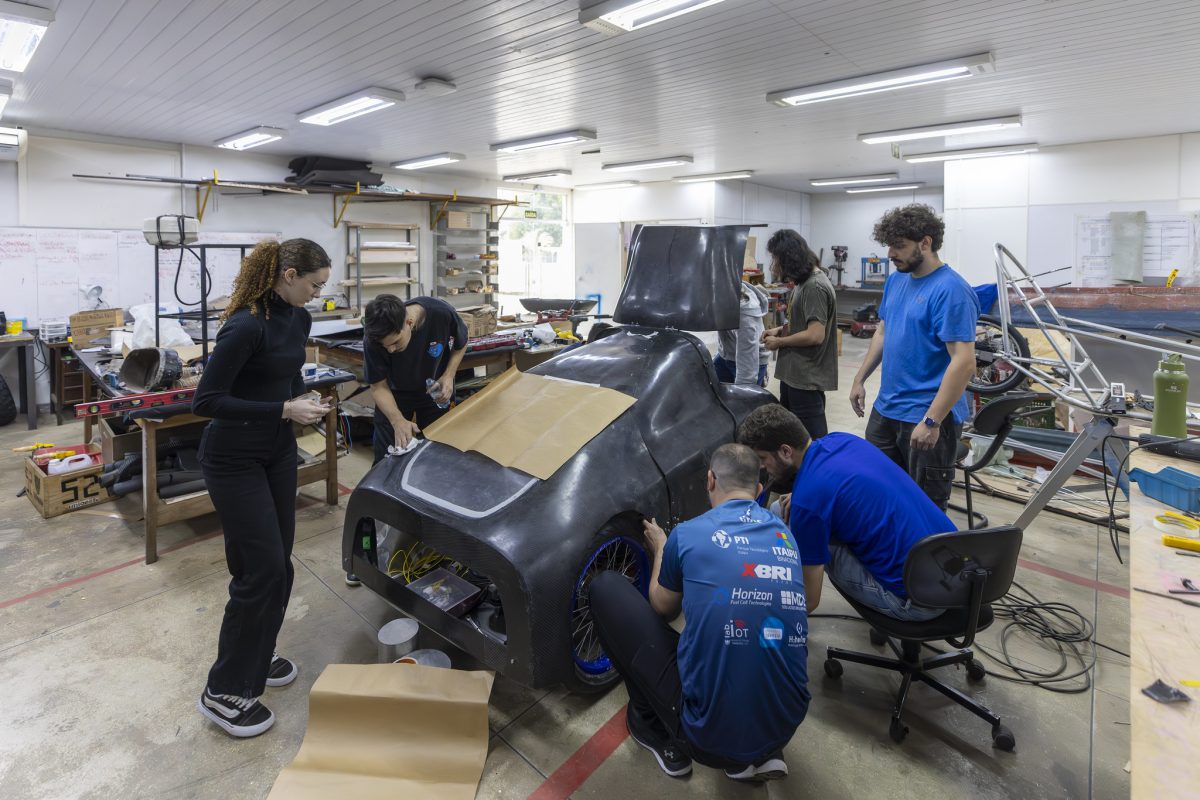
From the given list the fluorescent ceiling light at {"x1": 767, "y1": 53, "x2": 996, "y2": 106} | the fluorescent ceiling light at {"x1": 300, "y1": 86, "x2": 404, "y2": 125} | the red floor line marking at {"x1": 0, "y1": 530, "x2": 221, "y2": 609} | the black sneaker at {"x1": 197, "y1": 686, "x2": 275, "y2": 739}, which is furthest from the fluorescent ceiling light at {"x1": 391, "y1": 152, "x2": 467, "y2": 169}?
the black sneaker at {"x1": 197, "y1": 686, "x2": 275, "y2": 739}

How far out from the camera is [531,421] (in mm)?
2436

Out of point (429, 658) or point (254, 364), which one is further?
point (429, 658)

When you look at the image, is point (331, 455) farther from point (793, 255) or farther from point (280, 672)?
point (793, 255)

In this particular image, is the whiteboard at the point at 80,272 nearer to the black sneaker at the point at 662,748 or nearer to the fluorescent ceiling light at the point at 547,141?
the fluorescent ceiling light at the point at 547,141

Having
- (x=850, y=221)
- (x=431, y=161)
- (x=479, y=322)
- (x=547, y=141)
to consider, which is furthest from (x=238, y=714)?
(x=850, y=221)

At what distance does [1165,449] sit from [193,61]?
5.65 meters

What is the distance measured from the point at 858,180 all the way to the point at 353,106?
830 cm

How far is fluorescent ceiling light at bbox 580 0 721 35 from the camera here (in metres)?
3.24

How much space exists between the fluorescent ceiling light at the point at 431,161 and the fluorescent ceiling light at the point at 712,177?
378cm

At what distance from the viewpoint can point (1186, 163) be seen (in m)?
6.75

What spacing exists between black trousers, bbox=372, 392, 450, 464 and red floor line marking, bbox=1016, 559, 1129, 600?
3.00 m

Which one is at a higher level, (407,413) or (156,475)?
(407,413)

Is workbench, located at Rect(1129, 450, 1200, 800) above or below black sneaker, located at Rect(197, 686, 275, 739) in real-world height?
above

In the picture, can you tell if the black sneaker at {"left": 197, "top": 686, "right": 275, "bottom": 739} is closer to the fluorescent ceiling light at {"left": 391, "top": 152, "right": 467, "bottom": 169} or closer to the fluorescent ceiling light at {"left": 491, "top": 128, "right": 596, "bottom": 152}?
the fluorescent ceiling light at {"left": 491, "top": 128, "right": 596, "bottom": 152}
